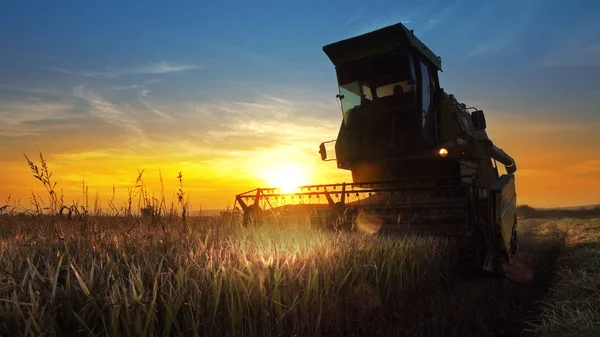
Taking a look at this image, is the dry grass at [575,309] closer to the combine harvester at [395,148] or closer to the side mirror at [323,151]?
the combine harvester at [395,148]

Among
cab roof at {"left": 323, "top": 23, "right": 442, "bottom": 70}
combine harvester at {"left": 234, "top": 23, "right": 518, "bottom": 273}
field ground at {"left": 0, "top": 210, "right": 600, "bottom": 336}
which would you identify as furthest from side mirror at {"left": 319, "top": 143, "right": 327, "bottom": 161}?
field ground at {"left": 0, "top": 210, "right": 600, "bottom": 336}

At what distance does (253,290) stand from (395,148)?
6.27 m

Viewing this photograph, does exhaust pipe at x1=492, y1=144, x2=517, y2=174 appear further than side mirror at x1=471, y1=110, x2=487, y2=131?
Yes

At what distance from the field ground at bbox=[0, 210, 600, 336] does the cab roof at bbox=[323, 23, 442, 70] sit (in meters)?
4.19

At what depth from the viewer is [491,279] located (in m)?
6.54

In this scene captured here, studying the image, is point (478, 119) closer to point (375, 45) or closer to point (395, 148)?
point (395, 148)

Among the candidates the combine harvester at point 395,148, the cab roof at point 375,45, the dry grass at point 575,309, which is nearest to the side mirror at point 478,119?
the combine harvester at point 395,148

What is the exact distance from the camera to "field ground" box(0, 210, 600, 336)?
2189mm

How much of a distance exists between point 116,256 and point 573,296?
5.46m

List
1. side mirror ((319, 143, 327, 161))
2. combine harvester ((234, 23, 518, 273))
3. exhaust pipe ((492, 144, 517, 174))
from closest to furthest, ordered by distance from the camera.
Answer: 1. combine harvester ((234, 23, 518, 273))
2. side mirror ((319, 143, 327, 161))
3. exhaust pipe ((492, 144, 517, 174))

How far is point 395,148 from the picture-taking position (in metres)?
8.60

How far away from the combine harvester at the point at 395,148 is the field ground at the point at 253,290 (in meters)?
1.25

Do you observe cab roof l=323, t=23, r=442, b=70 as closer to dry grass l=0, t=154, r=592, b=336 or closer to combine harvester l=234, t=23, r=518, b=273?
combine harvester l=234, t=23, r=518, b=273

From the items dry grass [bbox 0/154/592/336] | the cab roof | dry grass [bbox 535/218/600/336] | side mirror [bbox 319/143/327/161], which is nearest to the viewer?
dry grass [bbox 0/154/592/336]
